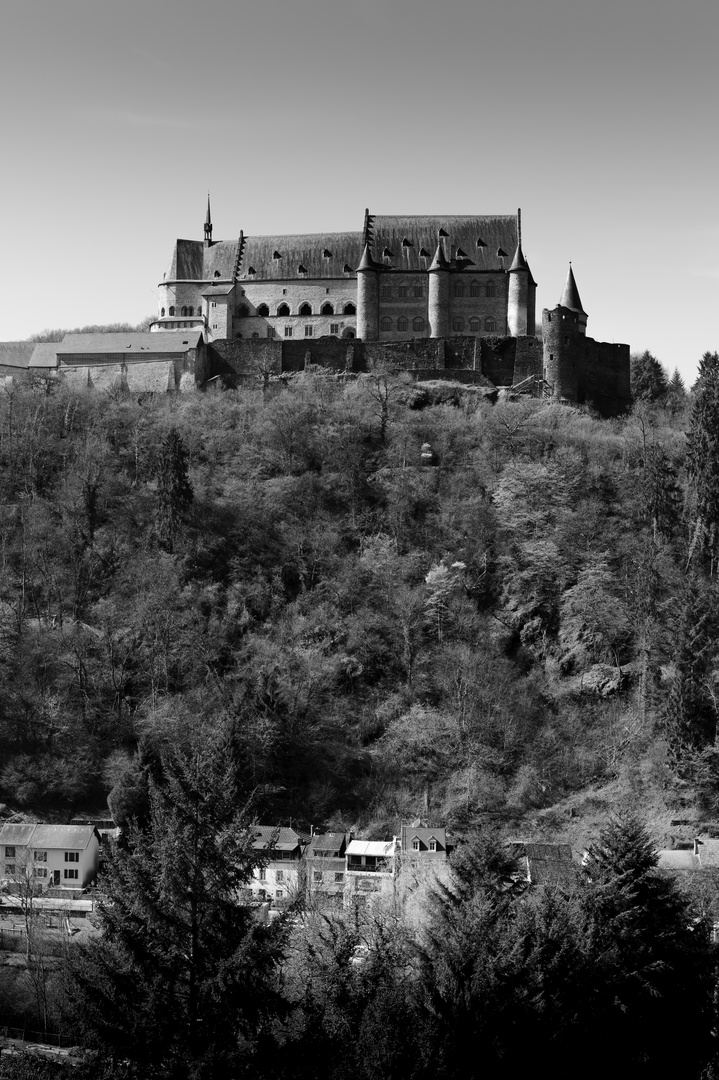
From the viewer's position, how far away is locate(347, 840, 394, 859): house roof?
49.6m

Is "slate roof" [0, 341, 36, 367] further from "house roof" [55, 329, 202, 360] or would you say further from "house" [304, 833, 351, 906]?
"house" [304, 833, 351, 906]

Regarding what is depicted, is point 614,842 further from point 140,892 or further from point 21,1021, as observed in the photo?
point 21,1021

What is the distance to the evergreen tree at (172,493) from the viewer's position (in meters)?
66.6

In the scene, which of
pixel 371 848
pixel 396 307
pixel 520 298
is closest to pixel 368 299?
pixel 396 307

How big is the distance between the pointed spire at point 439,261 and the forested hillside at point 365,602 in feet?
33.4

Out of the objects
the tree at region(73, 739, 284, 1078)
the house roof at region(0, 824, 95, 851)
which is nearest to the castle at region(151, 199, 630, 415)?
the house roof at region(0, 824, 95, 851)

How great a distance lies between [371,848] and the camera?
50.3 m

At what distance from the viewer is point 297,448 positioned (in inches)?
2906

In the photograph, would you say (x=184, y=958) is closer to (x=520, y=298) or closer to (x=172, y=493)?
(x=172, y=493)

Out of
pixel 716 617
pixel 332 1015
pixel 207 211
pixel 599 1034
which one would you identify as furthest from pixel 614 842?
pixel 207 211

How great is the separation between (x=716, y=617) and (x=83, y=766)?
1028 inches

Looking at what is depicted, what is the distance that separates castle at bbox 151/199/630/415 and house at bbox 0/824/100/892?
38.1m

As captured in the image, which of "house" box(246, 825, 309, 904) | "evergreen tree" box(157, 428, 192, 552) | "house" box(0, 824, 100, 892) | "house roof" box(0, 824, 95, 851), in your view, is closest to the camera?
"house" box(246, 825, 309, 904)

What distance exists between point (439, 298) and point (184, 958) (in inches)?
2522
